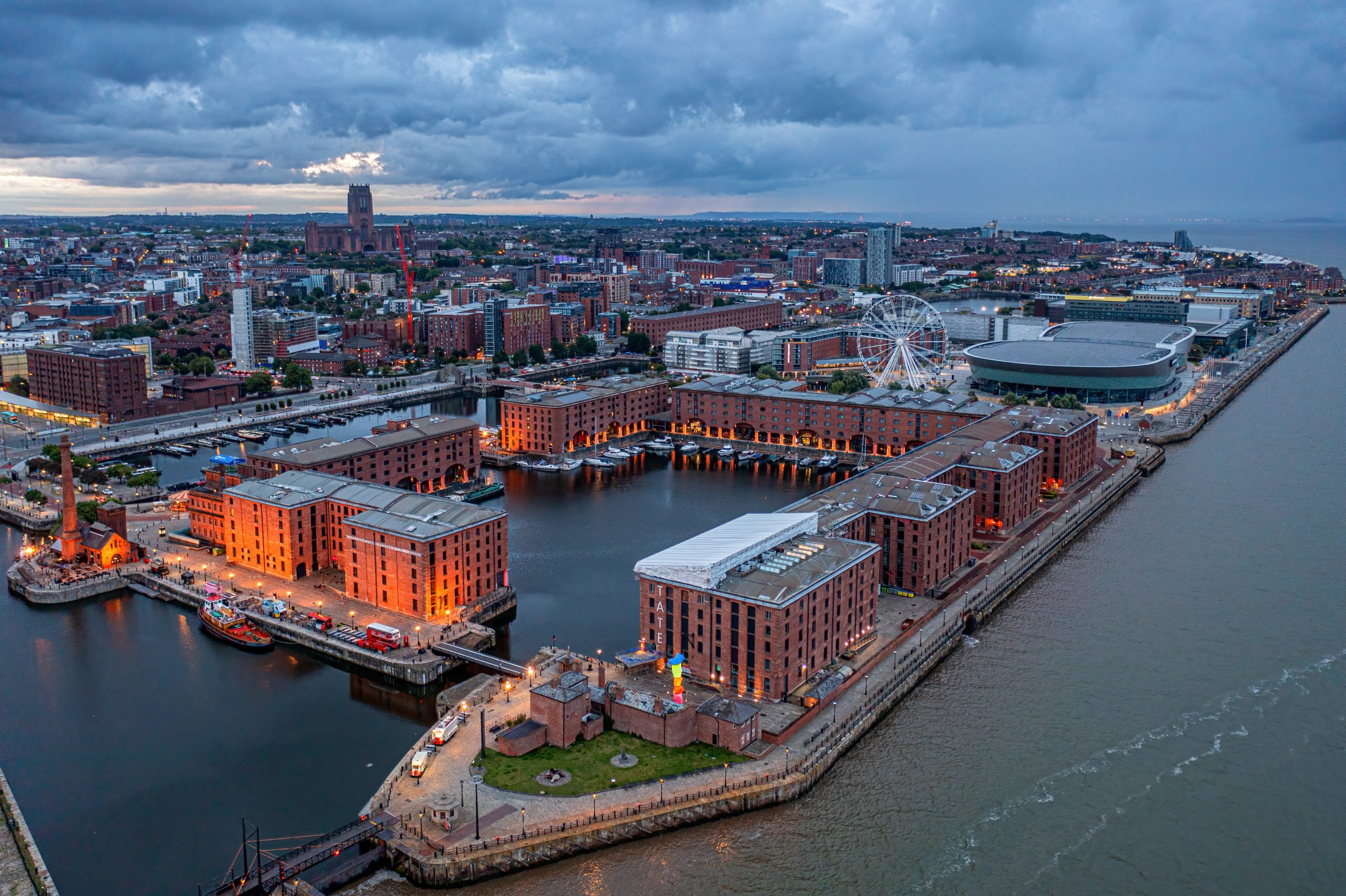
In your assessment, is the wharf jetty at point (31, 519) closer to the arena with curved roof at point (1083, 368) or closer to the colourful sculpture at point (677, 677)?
the colourful sculpture at point (677, 677)

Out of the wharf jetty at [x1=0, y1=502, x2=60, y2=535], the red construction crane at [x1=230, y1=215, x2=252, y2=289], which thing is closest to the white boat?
the wharf jetty at [x1=0, y1=502, x2=60, y2=535]

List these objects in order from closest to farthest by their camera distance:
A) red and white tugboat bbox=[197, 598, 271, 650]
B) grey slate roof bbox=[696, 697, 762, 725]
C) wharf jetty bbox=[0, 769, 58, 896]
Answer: wharf jetty bbox=[0, 769, 58, 896] → grey slate roof bbox=[696, 697, 762, 725] → red and white tugboat bbox=[197, 598, 271, 650]

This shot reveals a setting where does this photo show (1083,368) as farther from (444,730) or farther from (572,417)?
(444,730)

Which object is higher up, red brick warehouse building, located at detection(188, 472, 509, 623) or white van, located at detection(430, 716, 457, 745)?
red brick warehouse building, located at detection(188, 472, 509, 623)

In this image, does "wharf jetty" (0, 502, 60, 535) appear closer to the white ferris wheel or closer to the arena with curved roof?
the white ferris wheel

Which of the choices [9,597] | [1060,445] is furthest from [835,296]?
[9,597]

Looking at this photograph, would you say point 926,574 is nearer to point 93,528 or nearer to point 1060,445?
point 1060,445
